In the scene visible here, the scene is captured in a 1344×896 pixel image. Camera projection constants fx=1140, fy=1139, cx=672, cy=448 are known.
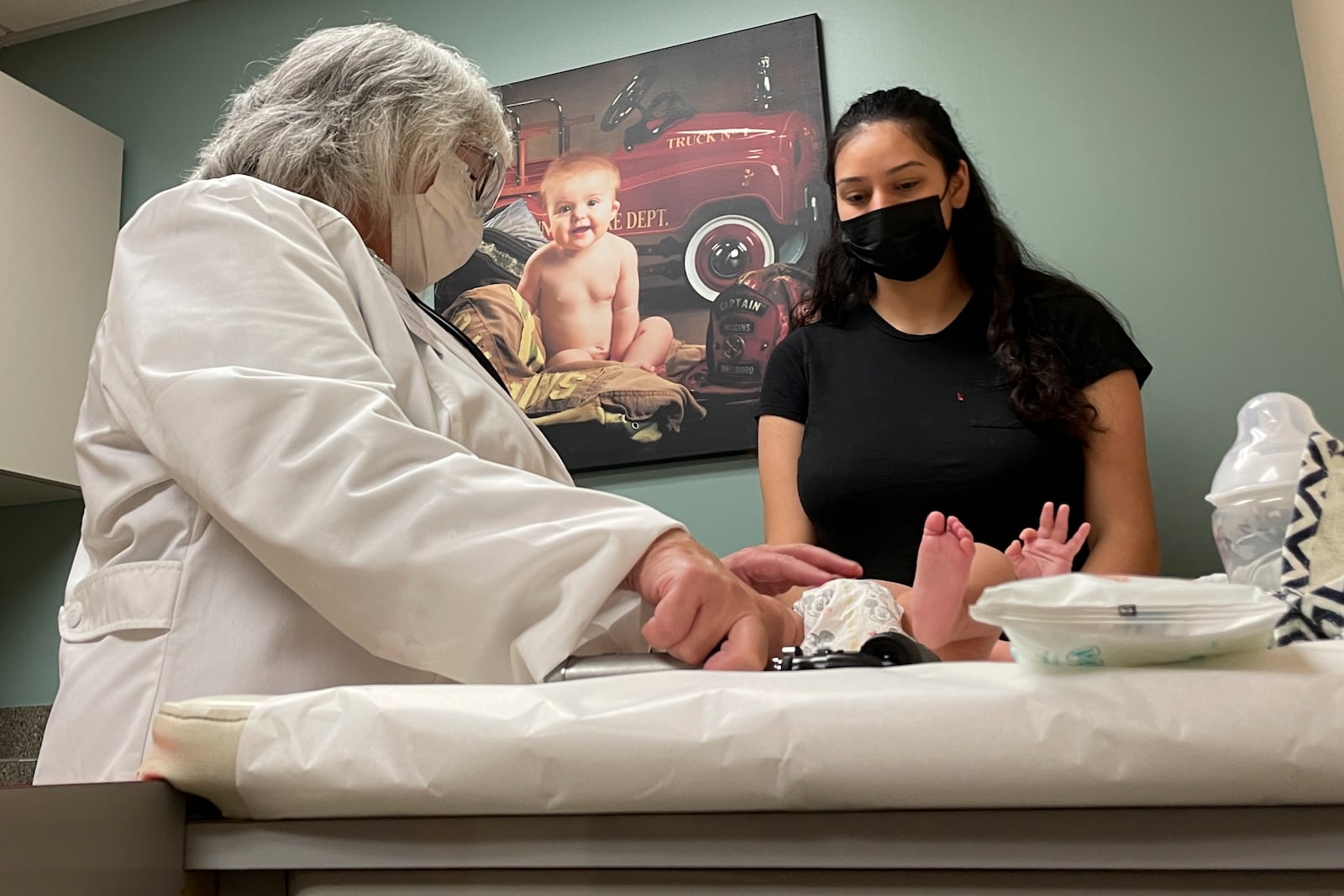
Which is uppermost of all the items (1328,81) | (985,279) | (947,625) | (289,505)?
(1328,81)

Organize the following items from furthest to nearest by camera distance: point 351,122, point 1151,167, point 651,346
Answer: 1. point 651,346
2. point 1151,167
3. point 351,122

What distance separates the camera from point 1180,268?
1677 millimetres

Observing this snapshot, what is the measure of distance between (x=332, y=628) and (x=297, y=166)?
1.65 ft

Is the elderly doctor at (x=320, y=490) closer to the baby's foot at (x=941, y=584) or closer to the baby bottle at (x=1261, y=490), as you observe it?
the baby's foot at (x=941, y=584)

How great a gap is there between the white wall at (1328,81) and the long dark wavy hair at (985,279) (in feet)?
1.16

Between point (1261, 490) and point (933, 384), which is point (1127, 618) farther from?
point (933, 384)

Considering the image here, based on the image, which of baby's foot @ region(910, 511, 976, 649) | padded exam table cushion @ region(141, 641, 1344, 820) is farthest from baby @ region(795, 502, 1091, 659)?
padded exam table cushion @ region(141, 641, 1344, 820)

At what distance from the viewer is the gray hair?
1127 millimetres

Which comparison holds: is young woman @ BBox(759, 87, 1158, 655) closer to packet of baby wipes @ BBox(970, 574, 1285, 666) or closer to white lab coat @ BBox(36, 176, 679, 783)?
white lab coat @ BBox(36, 176, 679, 783)

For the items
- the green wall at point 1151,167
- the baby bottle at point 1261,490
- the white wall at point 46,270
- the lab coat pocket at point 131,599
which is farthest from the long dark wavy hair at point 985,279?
the white wall at point 46,270

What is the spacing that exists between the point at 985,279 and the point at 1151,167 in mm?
402

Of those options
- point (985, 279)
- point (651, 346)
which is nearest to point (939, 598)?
point (985, 279)

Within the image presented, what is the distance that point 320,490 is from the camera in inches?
28.3

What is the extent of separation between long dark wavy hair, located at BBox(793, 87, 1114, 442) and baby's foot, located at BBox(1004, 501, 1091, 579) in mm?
312
